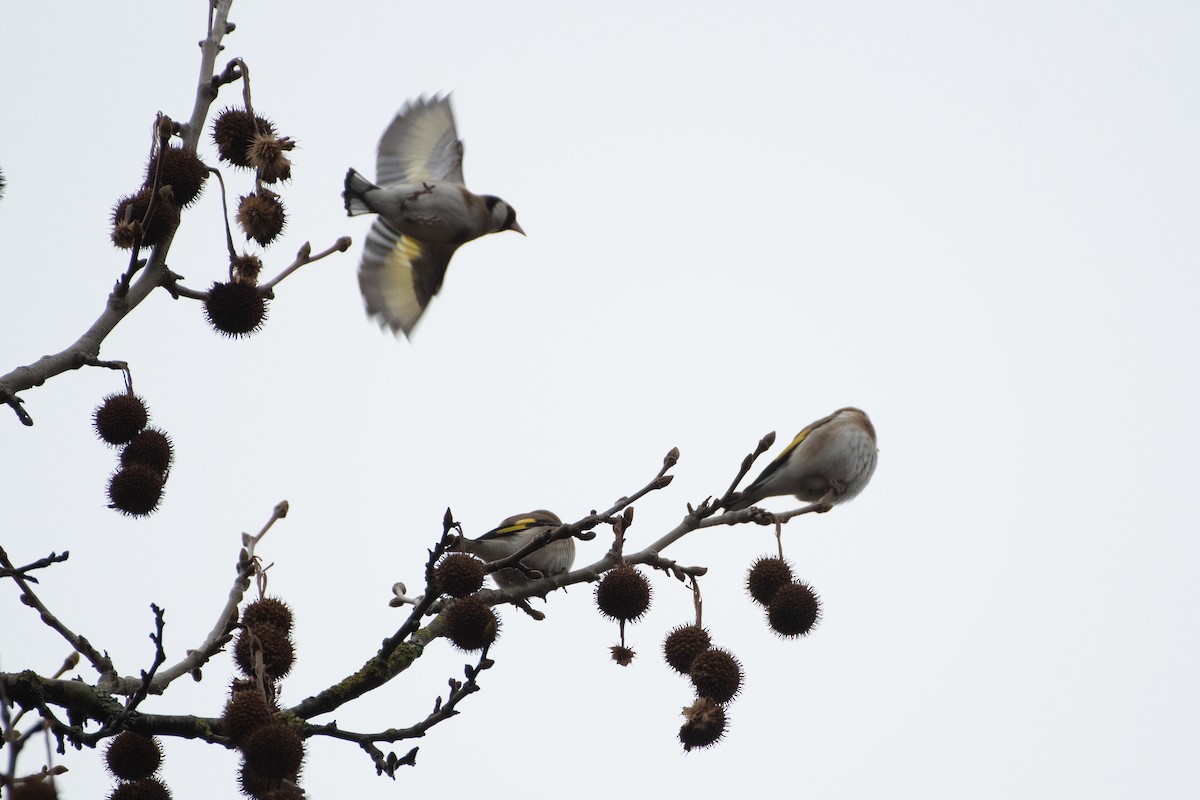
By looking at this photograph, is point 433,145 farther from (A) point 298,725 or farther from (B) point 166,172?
(A) point 298,725

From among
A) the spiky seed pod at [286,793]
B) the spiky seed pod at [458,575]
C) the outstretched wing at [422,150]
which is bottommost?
the spiky seed pod at [286,793]

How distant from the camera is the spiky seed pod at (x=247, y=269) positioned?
457 centimetres

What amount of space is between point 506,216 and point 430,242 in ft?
1.68

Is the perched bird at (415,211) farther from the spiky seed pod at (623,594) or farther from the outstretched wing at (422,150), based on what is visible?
the spiky seed pod at (623,594)

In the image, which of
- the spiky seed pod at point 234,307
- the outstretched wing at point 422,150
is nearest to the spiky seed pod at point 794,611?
the spiky seed pod at point 234,307

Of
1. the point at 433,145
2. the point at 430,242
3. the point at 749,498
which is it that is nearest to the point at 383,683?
the point at 749,498

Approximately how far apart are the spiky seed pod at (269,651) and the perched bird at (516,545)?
2694 millimetres

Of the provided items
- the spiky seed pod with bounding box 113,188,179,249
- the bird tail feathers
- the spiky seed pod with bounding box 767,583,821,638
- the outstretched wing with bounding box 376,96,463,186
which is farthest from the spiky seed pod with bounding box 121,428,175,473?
the outstretched wing with bounding box 376,96,463,186

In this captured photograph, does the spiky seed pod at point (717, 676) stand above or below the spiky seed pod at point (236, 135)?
below

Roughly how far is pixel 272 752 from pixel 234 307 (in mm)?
1722

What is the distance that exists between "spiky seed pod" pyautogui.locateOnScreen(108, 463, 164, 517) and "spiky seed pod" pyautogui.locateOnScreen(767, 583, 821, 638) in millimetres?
2371

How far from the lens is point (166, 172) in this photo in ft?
14.2

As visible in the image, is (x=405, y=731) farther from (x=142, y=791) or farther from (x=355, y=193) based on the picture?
(x=355, y=193)

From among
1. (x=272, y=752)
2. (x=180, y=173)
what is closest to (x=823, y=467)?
(x=180, y=173)
